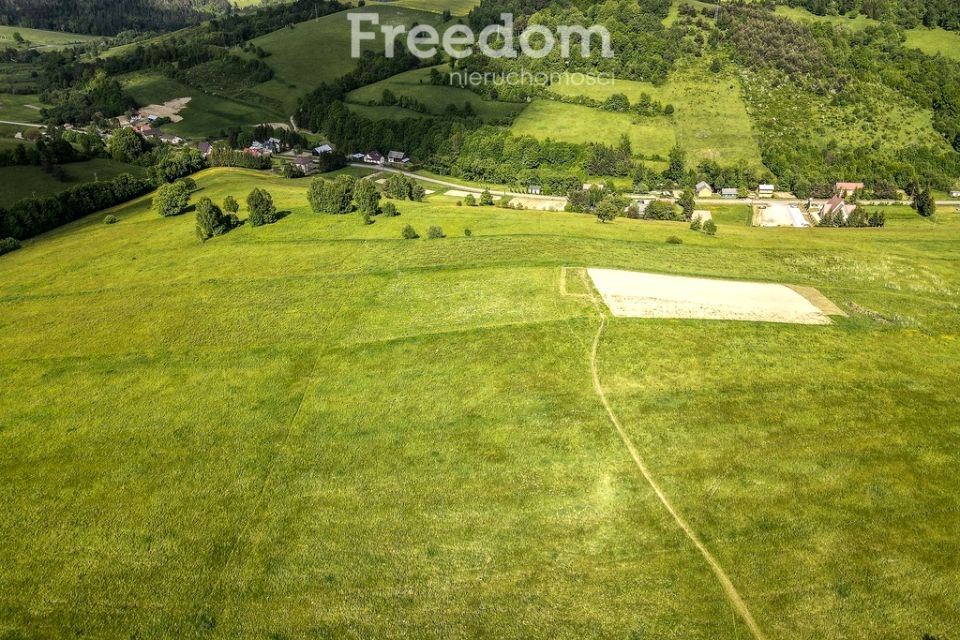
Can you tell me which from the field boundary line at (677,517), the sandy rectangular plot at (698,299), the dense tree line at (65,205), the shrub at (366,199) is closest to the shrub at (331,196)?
the shrub at (366,199)

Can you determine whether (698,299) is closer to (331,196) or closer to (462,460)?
(462,460)

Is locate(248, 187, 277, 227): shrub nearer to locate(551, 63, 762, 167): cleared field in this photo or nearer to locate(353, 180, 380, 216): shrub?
locate(353, 180, 380, 216): shrub

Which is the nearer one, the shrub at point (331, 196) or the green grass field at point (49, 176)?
the shrub at point (331, 196)

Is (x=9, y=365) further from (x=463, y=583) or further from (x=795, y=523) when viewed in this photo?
(x=795, y=523)

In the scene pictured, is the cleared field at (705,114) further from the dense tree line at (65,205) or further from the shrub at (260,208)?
the dense tree line at (65,205)

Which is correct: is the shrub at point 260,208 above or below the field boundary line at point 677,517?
above

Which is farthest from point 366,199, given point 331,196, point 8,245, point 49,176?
point 49,176

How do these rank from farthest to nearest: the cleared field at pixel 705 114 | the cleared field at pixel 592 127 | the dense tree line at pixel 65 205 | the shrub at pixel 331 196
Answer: the cleared field at pixel 592 127 < the cleared field at pixel 705 114 < the shrub at pixel 331 196 < the dense tree line at pixel 65 205
